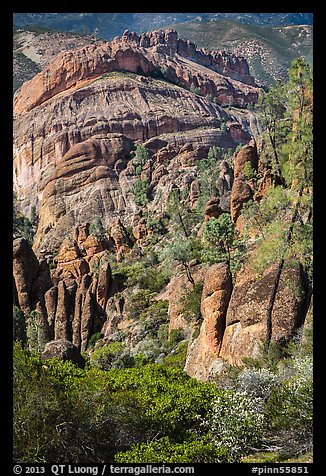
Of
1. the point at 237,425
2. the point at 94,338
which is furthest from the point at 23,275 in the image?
the point at 237,425

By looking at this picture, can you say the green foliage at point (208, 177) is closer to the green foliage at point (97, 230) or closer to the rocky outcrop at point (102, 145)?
the rocky outcrop at point (102, 145)

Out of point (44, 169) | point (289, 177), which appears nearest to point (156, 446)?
point (289, 177)

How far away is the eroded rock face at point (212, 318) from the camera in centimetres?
1883

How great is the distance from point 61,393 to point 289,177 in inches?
353

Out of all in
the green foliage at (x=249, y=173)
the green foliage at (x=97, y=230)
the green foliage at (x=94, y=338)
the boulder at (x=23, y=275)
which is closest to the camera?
the green foliage at (x=249, y=173)

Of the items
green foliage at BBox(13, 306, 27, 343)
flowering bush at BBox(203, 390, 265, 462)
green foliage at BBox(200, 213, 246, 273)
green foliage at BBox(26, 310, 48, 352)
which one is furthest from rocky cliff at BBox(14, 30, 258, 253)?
flowering bush at BBox(203, 390, 265, 462)

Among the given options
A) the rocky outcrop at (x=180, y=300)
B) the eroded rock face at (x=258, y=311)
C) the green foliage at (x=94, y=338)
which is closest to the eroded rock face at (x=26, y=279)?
the green foliage at (x=94, y=338)

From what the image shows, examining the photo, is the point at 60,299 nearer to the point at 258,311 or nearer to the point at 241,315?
the point at 241,315

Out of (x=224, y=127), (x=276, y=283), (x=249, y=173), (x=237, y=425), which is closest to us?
(x=237, y=425)

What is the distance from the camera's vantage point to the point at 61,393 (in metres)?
11.7

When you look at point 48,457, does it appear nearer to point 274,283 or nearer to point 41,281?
point 274,283

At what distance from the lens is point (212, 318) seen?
1912cm

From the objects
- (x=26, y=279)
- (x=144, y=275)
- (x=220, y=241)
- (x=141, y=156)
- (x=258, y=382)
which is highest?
(x=258, y=382)

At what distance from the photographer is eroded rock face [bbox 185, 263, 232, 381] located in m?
18.8
